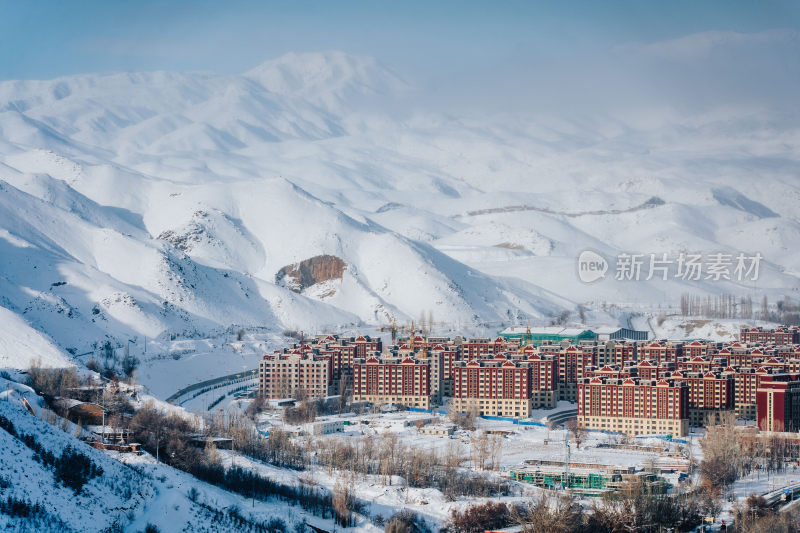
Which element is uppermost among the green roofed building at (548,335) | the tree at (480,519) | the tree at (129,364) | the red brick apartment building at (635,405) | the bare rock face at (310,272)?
the bare rock face at (310,272)

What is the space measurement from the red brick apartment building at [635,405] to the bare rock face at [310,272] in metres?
23.7

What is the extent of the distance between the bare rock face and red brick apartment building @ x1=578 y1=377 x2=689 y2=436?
2374 cm

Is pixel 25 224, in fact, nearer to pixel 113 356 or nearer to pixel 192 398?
pixel 113 356

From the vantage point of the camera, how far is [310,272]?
50.4 m

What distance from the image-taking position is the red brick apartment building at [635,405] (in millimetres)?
25828

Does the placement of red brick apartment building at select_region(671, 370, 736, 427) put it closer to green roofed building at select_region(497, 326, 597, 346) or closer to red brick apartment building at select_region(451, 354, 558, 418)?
red brick apartment building at select_region(451, 354, 558, 418)

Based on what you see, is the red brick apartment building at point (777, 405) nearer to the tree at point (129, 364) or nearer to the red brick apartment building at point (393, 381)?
the red brick apartment building at point (393, 381)

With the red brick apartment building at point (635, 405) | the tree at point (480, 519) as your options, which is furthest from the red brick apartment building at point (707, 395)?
the tree at point (480, 519)

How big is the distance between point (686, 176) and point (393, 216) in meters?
26.0

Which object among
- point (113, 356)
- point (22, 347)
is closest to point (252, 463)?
point (22, 347)

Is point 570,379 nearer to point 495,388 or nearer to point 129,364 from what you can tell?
point 495,388

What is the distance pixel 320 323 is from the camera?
43.3 m

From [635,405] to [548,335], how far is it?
12.0 m

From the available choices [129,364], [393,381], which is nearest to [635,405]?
[393,381]
